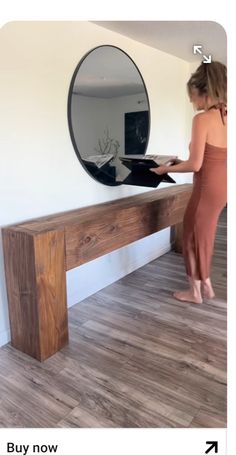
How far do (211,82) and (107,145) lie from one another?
2.44ft

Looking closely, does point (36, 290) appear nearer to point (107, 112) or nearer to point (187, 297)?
point (187, 297)

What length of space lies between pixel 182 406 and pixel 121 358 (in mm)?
367

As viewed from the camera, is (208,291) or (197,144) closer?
(197,144)

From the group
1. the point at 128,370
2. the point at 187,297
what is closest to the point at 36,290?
the point at 128,370

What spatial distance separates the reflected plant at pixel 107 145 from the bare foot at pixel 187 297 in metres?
0.95

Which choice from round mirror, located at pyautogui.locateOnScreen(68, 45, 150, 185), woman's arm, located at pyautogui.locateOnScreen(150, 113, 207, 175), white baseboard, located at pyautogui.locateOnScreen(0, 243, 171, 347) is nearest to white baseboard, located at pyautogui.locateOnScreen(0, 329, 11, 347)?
white baseboard, located at pyautogui.locateOnScreen(0, 243, 171, 347)

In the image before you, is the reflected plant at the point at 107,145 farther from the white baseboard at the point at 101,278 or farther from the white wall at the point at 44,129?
the white baseboard at the point at 101,278

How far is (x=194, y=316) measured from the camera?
1.86 metres

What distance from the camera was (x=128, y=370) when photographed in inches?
56.7
